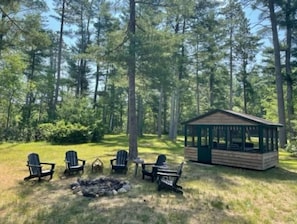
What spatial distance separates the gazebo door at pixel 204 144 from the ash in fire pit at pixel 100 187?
5123 mm

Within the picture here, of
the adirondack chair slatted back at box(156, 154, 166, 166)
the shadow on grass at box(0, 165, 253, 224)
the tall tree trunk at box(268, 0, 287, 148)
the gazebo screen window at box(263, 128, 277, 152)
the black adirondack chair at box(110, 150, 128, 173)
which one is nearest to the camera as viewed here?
the shadow on grass at box(0, 165, 253, 224)

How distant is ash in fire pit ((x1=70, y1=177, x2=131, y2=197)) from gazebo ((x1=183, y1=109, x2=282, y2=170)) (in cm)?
515

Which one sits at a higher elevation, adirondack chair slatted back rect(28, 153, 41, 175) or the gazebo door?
the gazebo door

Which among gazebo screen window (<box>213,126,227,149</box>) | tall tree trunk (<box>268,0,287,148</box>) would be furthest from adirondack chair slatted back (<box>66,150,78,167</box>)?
tall tree trunk (<box>268,0,287,148</box>)

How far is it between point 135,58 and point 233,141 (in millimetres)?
5266

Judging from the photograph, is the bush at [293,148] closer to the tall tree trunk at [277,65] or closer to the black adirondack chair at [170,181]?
the tall tree trunk at [277,65]

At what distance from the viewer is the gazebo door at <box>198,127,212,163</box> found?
11.5 meters

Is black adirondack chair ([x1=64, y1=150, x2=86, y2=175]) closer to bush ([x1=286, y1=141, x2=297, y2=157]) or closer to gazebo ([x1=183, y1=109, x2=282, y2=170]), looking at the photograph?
gazebo ([x1=183, y1=109, x2=282, y2=170])

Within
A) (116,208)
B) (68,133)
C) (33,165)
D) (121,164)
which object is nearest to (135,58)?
(121,164)

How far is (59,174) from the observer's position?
8.73m

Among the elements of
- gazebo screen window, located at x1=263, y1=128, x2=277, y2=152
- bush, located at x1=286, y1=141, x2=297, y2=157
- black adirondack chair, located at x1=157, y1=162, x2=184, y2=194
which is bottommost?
black adirondack chair, located at x1=157, y1=162, x2=184, y2=194

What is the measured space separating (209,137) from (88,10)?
66.2 feet

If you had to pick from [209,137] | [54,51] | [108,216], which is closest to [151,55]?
[209,137]

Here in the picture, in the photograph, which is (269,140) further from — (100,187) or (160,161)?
(100,187)
